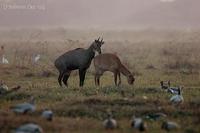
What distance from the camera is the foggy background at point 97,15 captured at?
74.0m

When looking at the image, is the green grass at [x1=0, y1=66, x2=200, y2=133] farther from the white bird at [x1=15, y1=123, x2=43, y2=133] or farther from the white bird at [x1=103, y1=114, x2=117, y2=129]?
the white bird at [x1=15, y1=123, x2=43, y2=133]

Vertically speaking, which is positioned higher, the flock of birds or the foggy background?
the foggy background

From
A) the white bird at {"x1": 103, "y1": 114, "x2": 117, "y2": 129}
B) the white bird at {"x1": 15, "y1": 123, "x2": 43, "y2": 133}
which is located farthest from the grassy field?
the white bird at {"x1": 15, "y1": 123, "x2": 43, "y2": 133}

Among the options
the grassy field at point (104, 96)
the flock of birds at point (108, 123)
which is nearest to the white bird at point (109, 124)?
the flock of birds at point (108, 123)

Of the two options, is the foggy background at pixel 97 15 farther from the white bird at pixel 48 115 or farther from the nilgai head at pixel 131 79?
the white bird at pixel 48 115

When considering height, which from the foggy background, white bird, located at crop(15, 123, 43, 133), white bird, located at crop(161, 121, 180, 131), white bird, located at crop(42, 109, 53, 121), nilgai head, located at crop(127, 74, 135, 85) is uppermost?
the foggy background

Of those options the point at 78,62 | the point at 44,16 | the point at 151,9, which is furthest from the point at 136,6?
the point at 78,62

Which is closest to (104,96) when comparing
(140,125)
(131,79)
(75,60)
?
(131,79)

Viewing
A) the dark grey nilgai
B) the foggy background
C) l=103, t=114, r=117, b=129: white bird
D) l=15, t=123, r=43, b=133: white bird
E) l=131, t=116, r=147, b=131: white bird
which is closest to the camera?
l=15, t=123, r=43, b=133: white bird

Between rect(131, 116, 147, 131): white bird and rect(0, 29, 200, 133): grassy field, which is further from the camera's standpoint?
rect(0, 29, 200, 133): grassy field

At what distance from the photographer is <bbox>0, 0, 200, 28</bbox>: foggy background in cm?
7400

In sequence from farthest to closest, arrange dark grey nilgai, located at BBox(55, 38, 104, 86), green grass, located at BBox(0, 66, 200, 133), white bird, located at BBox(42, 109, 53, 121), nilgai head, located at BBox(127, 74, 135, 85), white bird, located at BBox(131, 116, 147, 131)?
Result: dark grey nilgai, located at BBox(55, 38, 104, 86) < nilgai head, located at BBox(127, 74, 135, 85) < white bird, located at BBox(42, 109, 53, 121) < green grass, located at BBox(0, 66, 200, 133) < white bird, located at BBox(131, 116, 147, 131)

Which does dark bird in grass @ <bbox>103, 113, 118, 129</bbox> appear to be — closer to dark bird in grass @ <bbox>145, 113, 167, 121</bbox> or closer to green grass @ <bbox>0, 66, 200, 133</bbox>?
green grass @ <bbox>0, 66, 200, 133</bbox>

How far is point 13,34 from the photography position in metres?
57.0
